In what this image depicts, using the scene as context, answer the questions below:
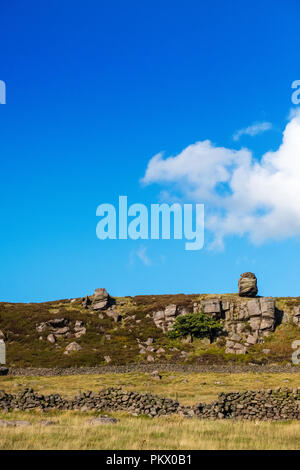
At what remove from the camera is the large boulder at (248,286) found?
81375 mm

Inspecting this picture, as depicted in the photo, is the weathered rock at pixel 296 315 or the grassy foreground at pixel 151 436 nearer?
the grassy foreground at pixel 151 436

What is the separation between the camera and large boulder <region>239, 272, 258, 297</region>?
3204 inches

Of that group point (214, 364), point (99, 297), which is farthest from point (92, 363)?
point (99, 297)

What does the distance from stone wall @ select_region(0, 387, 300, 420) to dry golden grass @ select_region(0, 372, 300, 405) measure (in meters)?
5.74

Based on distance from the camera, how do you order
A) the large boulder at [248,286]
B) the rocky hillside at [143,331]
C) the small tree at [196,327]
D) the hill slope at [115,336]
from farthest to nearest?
the large boulder at [248,286] → the small tree at [196,327] → the rocky hillside at [143,331] → the hill slope at [115,336]

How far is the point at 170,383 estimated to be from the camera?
40781mm

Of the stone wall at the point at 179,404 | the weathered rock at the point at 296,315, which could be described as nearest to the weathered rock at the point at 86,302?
the weathered rock at the point at 296,315

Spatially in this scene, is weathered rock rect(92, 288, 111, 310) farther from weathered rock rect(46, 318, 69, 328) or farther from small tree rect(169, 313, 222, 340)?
small tree rect(169, 313, 222, 340)

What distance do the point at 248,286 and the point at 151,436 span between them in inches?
2684

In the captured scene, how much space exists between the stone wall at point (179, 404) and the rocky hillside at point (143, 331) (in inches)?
1219

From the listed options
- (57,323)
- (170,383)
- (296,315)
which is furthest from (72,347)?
(296,315)

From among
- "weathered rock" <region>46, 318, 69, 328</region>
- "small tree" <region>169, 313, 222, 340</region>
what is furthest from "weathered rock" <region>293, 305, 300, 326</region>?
"weathered rock" <region>46, 318, 69, 328</region>

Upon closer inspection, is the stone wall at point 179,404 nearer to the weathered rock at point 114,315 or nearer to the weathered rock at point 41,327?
the weathered rock at point 41,327
